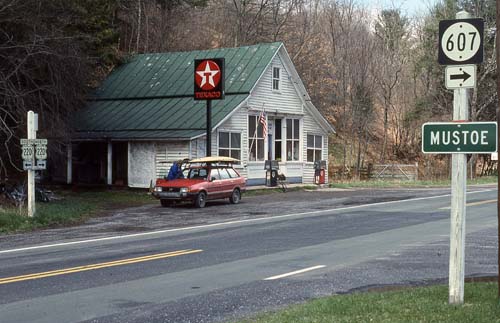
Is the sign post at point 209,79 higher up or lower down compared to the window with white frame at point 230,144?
higher up

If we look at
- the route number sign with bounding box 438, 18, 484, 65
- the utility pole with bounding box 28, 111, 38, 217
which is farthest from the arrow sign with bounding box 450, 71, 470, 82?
the utility pole with bounding box 28, 111, 38, 217

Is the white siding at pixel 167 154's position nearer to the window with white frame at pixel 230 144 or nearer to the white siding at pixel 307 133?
the window with white frame at pixel 230 144

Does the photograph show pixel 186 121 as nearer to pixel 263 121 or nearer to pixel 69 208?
pixel 263 121

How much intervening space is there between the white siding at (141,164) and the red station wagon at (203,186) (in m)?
5.77

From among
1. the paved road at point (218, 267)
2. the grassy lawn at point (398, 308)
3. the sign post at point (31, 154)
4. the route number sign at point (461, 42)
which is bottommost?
the paved road at point (218, 267)

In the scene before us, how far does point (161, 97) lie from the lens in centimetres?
3609

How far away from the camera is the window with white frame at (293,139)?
38.5 meters

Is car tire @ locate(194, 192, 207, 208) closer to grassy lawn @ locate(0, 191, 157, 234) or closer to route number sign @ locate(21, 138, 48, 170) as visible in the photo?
grassy lawn @ locate(0, 191, 157, 234)

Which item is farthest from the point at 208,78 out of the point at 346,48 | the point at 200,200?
the point at 346,48

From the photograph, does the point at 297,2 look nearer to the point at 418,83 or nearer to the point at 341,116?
the point at 341,116

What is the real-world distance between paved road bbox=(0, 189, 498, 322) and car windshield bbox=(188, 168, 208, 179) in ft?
21.7

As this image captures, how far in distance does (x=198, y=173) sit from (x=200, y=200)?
136cm

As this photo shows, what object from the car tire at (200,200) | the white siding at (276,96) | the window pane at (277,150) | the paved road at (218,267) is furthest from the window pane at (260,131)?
the paved road at (218,267)

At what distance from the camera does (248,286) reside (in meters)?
10.1
